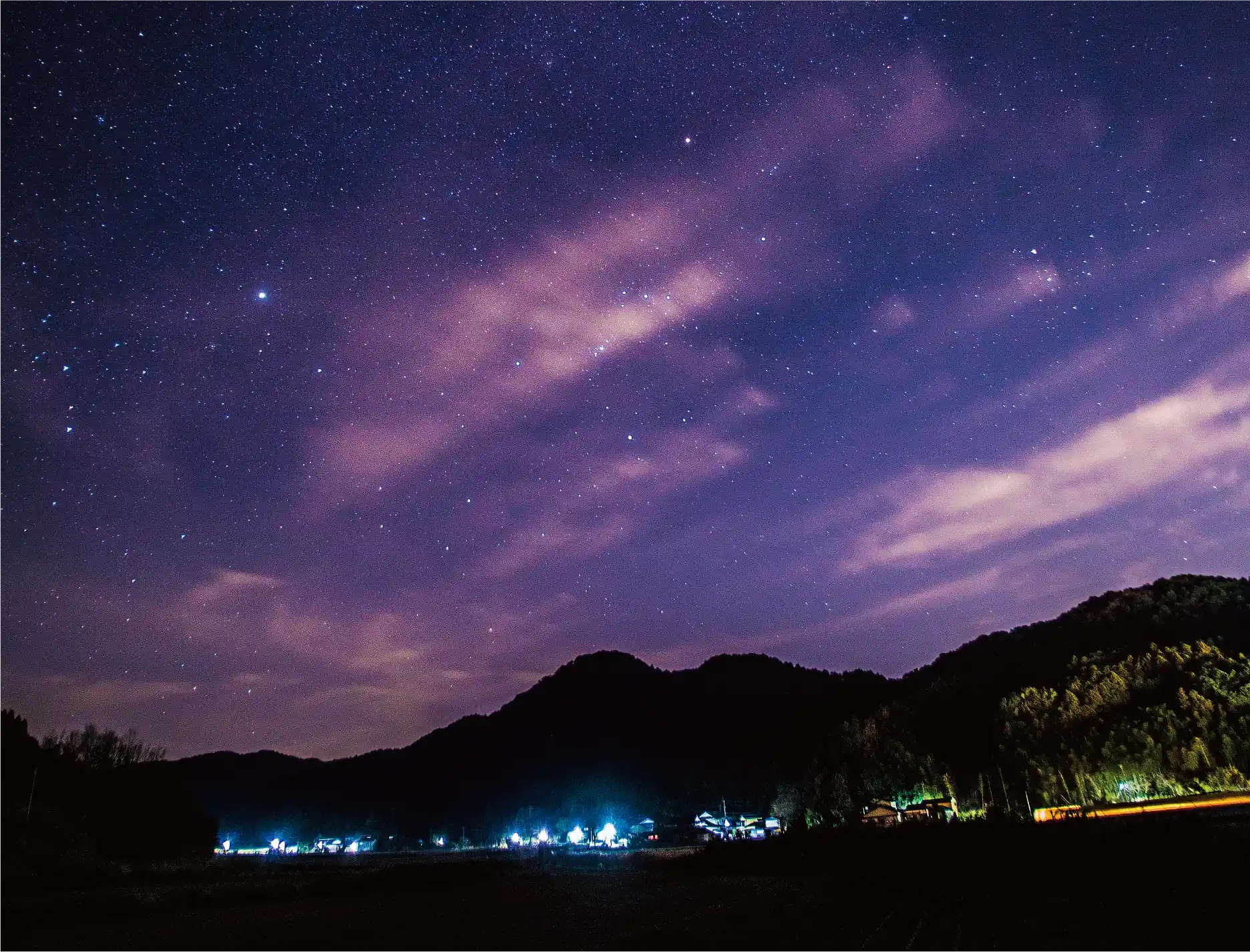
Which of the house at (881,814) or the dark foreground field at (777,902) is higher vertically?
the dark foreground field at (777,902)

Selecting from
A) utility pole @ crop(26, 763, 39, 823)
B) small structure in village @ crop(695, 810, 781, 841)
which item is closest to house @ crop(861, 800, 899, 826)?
small structure in village @ crop(695, 810, 781, 841)

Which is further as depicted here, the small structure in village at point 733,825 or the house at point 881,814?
the small structure in village at point 733,825

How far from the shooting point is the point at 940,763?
3718 inches

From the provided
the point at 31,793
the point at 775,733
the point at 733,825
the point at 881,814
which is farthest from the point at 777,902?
the point at 775,733

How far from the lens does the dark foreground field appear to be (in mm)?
18578

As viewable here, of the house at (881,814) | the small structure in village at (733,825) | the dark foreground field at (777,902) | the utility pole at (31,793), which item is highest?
the utility pole at (31,793)

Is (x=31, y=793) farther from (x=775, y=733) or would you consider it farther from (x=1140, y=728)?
(x=775, y=733)

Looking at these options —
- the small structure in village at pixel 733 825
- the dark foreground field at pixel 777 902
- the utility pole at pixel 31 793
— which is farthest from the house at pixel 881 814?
the utility pole at pixel 31 793

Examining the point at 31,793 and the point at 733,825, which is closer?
the point at 31,793

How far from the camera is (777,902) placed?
87.3 feet

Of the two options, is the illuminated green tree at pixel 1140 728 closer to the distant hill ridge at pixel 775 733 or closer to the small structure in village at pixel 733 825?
the distant hill ridge at pixel 775 733

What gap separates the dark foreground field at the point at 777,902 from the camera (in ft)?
61.0

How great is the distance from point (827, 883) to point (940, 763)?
69235 mm

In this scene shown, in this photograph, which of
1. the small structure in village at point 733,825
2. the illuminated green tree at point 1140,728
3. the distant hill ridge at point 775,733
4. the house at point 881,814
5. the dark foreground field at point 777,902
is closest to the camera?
the dark foreground field at point 777,902
